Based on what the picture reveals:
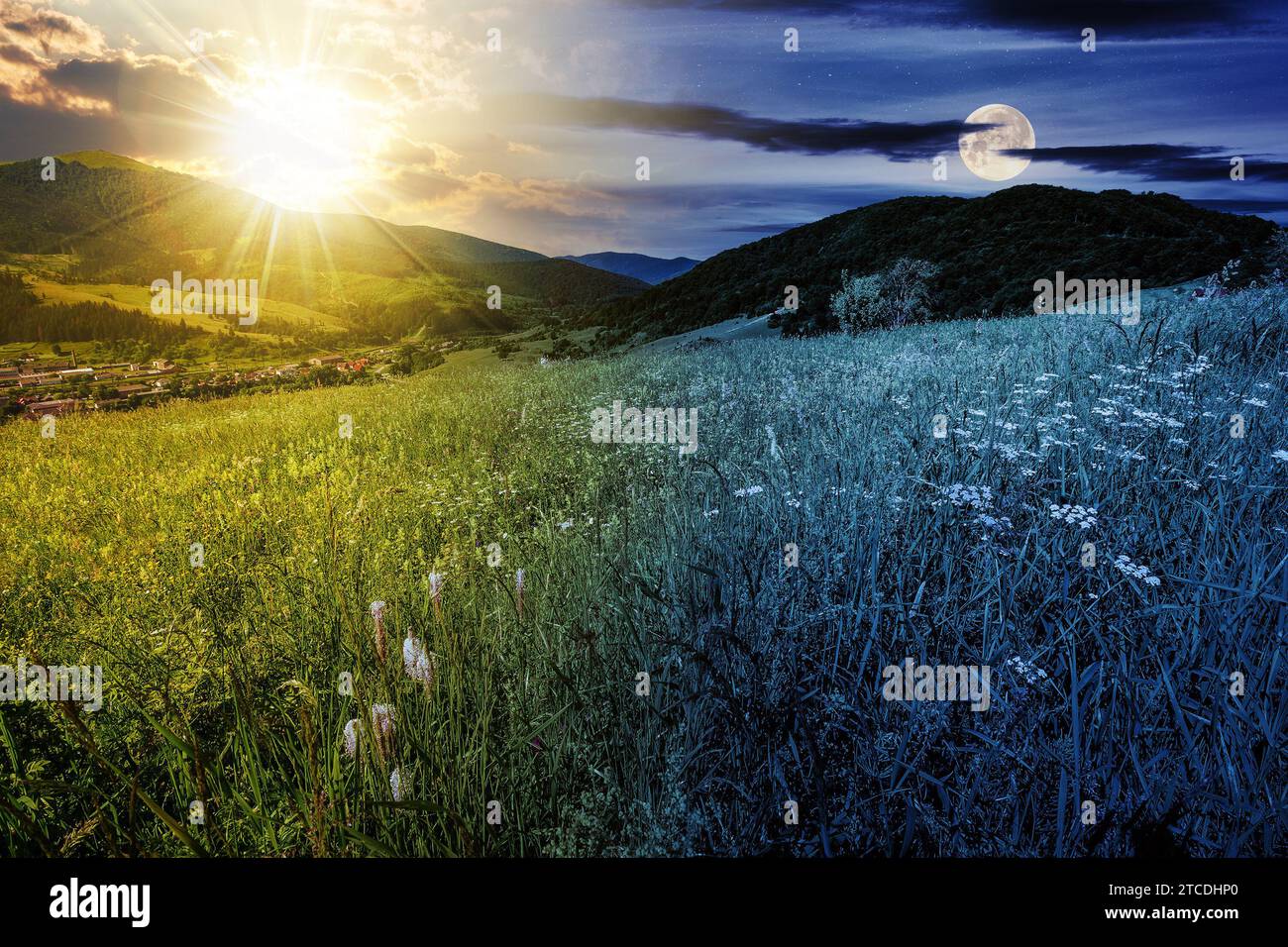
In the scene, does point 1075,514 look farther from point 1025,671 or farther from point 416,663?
point 416,663

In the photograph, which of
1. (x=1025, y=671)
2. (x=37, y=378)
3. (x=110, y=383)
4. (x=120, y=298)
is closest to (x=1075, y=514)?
(x=1025, y=671)

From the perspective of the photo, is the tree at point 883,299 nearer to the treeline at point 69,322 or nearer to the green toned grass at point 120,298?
the green toned grass at point 120,298

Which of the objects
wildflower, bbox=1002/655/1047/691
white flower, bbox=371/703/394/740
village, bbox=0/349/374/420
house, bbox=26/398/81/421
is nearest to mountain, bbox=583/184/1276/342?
village, bbox=0/349/374/420

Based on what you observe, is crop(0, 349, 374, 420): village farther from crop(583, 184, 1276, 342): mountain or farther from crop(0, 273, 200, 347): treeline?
crop(583, 184, 1276, 342): mountain
